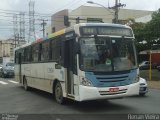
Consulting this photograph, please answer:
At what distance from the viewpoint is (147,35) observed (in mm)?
39875

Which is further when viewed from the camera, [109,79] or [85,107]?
[85,107]

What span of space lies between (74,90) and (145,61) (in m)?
A: 50.7

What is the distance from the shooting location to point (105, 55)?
534 inches

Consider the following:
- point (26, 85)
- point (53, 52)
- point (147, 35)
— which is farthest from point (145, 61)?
point (53, 52)

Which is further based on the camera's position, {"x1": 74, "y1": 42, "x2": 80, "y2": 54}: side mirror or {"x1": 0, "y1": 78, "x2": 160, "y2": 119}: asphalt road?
{"x1": 74, "y1": 42, "x2": 80, "y2": 54}: side mirror

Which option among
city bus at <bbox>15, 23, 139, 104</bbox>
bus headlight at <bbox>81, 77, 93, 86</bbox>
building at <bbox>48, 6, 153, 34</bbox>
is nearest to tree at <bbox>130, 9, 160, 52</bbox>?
city bus at <bbox>15, 23, 139, 104</bbox>

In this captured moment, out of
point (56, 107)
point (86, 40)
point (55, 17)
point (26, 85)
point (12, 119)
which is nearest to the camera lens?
point (12, 119)

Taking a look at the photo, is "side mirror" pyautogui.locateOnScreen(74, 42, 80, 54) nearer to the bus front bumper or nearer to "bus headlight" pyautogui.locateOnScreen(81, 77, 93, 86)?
"bus headlight" pyautogui.locateOnScreen(81, 77, 93, 86)

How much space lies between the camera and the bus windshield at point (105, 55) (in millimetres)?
13391

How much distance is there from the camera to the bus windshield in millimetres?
13391

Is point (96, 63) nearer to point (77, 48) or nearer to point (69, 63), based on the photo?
point (77, 48)

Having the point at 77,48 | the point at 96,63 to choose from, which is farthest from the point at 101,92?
the point at 77,48

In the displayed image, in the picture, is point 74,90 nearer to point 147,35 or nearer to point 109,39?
point 109,39

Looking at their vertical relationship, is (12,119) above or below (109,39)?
below
